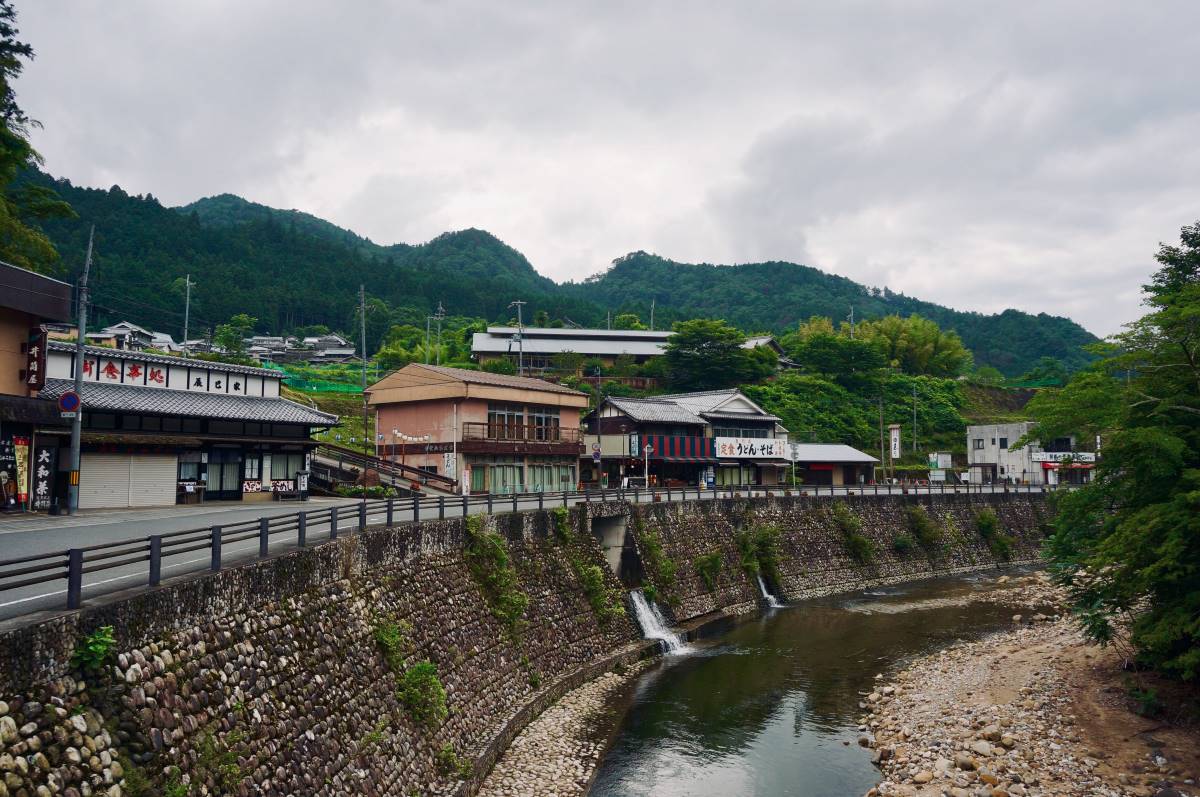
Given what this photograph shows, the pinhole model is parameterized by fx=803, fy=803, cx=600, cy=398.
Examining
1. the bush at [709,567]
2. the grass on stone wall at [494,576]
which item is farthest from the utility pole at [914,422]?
the grass on stone wall at [494,576]

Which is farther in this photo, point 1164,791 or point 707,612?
point 707,612

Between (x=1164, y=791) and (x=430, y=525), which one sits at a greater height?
(x=430, y=525)

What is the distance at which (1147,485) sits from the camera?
21.1 m

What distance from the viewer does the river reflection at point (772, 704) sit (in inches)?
810

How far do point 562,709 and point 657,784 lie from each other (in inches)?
200

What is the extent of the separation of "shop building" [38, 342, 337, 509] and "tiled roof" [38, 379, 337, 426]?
5 cm

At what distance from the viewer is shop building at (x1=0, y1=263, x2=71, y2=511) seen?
26.5 meters

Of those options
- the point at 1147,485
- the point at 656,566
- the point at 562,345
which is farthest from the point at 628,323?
the point at 1147,485

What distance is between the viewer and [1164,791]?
18062 mm

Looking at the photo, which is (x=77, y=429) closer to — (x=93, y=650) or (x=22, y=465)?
(x=22, y=465)

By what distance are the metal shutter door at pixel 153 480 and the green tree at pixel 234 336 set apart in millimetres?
53535

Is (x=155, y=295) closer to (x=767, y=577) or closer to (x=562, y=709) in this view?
(x=767, y=577)

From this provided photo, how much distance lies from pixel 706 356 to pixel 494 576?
221 ft

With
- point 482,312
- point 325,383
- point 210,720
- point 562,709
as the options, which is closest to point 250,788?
point 210,720
